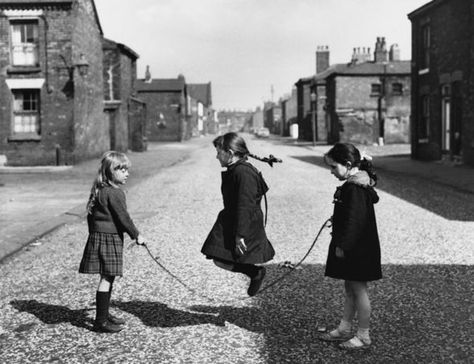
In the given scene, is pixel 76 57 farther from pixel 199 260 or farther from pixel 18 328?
pixel 18 328

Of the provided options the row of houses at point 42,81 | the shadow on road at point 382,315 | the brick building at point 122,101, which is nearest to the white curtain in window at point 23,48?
the row of houses at point 42,81

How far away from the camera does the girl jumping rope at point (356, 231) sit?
13.8ft

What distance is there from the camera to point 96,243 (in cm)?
470

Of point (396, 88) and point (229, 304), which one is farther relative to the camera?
point (396, 88)

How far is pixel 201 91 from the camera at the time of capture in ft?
396

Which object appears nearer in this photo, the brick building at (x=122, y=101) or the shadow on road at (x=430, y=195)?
the shadow on road at (x=430, y=195)

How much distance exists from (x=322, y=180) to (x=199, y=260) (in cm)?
1046

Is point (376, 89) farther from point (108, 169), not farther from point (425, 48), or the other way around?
point (108, 169)

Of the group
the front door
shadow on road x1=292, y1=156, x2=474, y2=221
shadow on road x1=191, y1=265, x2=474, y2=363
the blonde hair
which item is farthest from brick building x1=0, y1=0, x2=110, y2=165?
the blonde hair

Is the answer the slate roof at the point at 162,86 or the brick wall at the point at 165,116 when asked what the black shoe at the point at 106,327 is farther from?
the slate roof at the point at 162,86

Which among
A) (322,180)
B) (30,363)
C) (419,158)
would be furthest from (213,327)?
(419,158)

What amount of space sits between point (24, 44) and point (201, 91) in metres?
98.4

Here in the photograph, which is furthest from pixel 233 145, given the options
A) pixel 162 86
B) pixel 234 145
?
pixel 162 86

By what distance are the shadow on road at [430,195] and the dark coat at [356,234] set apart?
6291 mm
